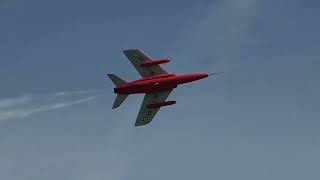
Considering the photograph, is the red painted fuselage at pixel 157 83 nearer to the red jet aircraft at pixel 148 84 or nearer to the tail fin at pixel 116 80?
the red jet aircraft at pixel 148 84

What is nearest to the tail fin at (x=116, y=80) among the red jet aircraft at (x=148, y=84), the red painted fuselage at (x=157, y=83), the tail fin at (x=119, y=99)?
the red jet aircraft at (x=148, y=84)

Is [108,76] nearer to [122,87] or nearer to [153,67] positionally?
[122,87]

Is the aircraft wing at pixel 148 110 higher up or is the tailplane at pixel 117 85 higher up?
the tailplane at pixel 117 85

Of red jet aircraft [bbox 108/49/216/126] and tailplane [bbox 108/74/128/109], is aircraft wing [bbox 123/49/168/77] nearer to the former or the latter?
red jet aircraft [bbox 108/49/216/126]

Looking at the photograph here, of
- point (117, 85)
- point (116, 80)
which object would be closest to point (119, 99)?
point (117, 85)

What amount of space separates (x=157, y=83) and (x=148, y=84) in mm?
2368

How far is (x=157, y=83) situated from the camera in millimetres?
145250

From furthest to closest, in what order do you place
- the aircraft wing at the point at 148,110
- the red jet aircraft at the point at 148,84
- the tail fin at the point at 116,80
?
the aircraft wing at the point at 148,110 < the red jet aircraft at the point at 148,84 < the tail fin at the point at 116,80

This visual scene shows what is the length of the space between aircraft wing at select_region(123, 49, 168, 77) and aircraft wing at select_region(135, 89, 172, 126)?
5925 millimetres

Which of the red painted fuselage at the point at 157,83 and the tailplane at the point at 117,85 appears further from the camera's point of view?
the red painted fuselage at the point at 157,83

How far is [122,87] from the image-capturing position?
142 m

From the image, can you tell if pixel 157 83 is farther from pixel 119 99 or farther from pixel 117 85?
pixel 119 99

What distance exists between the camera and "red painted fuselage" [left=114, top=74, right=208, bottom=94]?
143000 mm

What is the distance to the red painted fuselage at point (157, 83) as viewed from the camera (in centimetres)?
14300
